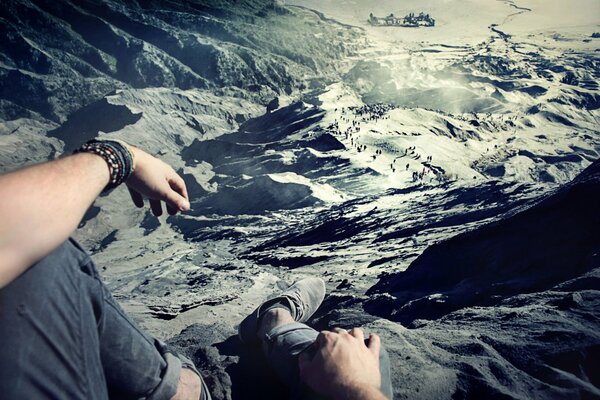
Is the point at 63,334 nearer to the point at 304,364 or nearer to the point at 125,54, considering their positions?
the point at 304,364

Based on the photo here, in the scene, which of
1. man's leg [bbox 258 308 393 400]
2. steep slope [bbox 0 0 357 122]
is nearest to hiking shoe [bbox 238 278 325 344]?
man's leg [bbox 258 308 393 400]

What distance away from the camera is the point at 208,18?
56.8 meters

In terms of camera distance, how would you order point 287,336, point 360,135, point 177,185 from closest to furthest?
point 177,185
point 287,336
point 360,135

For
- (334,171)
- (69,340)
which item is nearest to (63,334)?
(69,340)

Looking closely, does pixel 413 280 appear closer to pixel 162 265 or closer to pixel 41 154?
pixel 162 265

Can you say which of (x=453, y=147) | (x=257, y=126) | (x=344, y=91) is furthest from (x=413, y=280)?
(x=344, y=91)

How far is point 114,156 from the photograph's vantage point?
66.4 inches

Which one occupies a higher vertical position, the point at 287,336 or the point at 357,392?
the point at 357,392

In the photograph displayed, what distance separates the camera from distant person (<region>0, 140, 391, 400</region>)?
1171 millimetres

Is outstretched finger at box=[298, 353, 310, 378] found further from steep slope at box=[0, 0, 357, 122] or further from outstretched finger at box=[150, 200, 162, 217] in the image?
steep slope at box=[0, 0, 357, 122]

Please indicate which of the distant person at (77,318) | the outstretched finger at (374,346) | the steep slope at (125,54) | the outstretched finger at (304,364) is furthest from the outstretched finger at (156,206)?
the steep slope at (125,54)

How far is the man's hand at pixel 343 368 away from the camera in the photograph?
174cm

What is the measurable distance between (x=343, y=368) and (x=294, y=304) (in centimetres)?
158

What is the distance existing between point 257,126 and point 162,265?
70.5 ft
